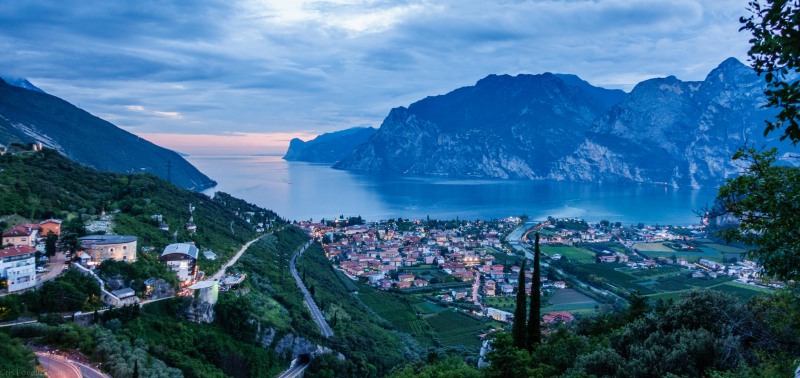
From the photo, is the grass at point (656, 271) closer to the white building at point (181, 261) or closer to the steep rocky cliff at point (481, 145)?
the white building at point (181, 261)

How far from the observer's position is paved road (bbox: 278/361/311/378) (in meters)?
17.0

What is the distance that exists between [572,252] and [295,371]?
37.0 meters

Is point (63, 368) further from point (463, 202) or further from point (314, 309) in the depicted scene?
point (463, 202)

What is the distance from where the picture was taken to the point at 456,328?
26.3 metres

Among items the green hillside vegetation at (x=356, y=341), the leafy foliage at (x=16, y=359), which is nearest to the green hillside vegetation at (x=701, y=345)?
the leafy foliage at (x=16, y=359)

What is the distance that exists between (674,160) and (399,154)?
9732 cm

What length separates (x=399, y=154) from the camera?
626ft

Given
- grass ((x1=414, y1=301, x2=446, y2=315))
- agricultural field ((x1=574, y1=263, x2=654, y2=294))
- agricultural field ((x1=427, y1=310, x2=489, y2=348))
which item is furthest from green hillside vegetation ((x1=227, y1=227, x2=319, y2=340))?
agricultural field ((x1=574, y1=263, x2=654, y2=294))

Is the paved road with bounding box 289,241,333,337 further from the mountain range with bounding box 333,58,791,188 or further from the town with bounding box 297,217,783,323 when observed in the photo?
the mountain range with bounding box 333,58,791,188

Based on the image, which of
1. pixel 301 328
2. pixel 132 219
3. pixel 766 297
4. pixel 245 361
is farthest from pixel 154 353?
pixel 766 297

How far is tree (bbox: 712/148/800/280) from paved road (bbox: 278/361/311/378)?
51.9 feet

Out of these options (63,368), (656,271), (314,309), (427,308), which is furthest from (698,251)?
(63,368)

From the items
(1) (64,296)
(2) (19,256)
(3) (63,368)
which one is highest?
(2) (19,256)

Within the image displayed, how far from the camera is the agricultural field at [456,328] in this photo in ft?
79.2
